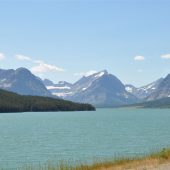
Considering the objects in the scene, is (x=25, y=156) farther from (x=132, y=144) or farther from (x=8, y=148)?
(x=132, y=144)

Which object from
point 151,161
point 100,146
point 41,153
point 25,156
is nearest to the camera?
point 151,161

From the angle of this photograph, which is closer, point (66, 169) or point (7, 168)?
point (66, 169)

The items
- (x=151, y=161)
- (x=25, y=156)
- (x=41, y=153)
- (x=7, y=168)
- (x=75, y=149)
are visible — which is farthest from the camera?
(x=75, y=149)

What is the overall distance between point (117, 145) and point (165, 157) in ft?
144

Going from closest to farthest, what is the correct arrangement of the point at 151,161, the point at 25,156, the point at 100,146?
the point at 151,161 → the point at 25,156 → the point at 100,146

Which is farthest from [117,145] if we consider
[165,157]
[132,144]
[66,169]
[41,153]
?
Result: [66,169]

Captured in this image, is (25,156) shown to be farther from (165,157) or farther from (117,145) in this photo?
(165,157)

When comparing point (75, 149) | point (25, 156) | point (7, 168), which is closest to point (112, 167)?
point (7, 168)

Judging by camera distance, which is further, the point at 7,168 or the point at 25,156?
the point at 25,156

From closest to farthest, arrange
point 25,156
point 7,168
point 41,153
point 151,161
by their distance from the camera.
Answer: point 151,161 → point 7,168 → point 25,156 → point 41,153

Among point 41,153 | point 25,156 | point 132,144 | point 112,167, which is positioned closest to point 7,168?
point 25,156

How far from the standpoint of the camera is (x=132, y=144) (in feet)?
265

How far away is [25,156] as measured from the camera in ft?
209

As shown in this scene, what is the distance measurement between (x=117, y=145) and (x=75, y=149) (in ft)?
32.6
